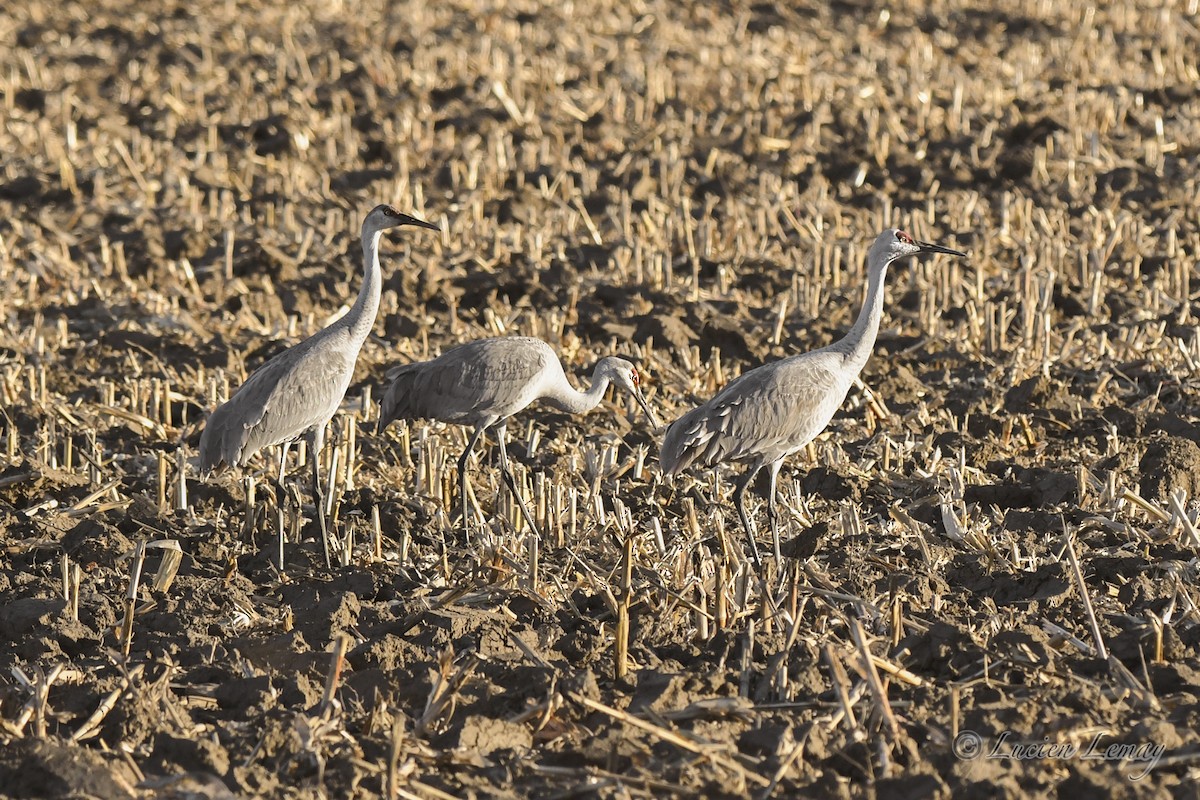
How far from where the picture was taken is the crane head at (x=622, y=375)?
812 cm

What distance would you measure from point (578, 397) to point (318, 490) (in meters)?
1.50

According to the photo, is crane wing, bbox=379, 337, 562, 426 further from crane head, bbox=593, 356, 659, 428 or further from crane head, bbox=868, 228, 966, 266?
crane head, bbox=868, 228, 966, 266

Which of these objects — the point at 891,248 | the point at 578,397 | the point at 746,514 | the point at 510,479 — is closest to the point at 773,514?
the point at 746,514

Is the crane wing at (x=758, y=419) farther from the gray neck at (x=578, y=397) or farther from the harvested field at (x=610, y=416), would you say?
the gray neck at (x=578, y=397)

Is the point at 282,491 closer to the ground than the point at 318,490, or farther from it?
closer to the ground

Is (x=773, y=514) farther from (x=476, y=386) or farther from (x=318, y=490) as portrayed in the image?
(x=318, y=490)

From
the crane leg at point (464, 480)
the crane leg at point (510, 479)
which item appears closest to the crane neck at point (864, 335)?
the crane leg at point (510, 479)

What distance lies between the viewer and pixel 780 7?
19.7 m

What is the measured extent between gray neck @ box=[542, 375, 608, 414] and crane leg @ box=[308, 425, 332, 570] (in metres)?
1.13

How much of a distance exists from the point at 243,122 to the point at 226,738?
11317 millimetres

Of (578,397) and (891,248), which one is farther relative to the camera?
(578,397)

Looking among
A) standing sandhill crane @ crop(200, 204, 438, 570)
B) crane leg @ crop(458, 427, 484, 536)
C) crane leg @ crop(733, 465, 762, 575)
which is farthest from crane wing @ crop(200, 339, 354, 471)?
crane leg @ crop(733, 465, 762, 575)

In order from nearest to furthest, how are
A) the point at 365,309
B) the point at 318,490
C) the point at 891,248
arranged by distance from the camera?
the point at 318,490
the point at 365,309
the point at 891,248

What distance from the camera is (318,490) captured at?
7090 millimetres
